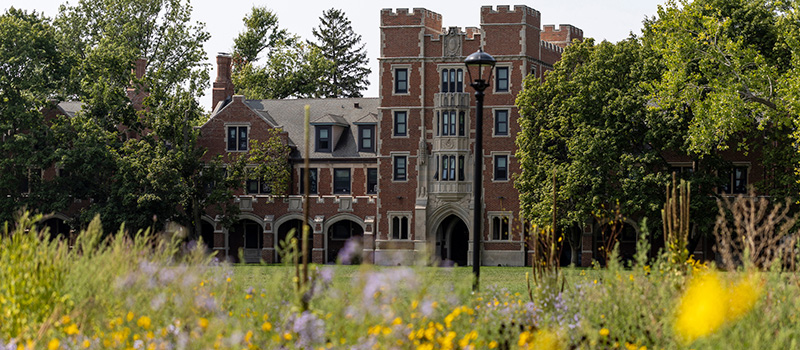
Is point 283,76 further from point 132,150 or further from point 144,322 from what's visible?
point 144,322

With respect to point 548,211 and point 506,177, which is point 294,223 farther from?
point 548,211

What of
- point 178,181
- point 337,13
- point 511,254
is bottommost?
point 511,254

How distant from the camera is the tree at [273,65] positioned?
211 ft

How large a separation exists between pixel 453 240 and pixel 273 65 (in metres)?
19.7

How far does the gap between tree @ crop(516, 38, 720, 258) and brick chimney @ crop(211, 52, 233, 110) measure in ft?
69.1

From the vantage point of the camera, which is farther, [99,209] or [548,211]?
[99,209]

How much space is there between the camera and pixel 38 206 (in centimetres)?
4691

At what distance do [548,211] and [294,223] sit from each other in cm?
1587

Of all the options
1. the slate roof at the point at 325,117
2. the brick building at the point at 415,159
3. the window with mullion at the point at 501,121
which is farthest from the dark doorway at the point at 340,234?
the window with mullion at the point at 501,121

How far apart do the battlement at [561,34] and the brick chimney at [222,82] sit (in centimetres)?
1769

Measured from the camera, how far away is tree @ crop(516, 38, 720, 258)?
40.9 metres

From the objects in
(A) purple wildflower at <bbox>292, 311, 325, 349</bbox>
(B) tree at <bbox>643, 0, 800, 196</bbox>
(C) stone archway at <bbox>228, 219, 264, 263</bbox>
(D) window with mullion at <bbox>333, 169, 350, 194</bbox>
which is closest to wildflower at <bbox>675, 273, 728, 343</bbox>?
(A) purple wildflower at <bbox>292, 311, 325, 349</bbox>

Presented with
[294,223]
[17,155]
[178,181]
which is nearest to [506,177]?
[294,223]

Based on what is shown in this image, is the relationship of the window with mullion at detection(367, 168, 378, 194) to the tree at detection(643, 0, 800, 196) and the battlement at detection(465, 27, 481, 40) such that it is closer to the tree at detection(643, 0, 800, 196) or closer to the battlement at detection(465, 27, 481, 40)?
the battlement at detection(465, 27, 481, 40)
